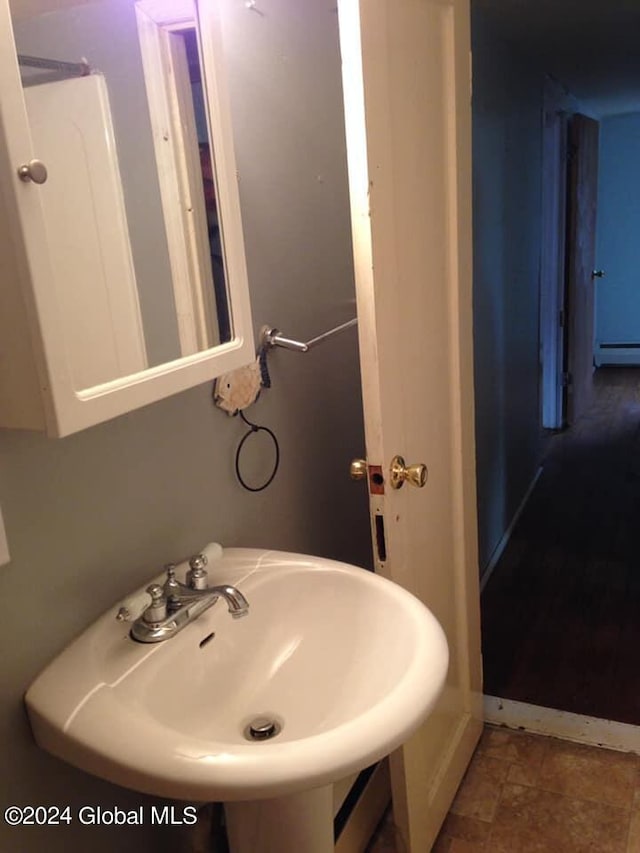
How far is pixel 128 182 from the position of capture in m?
0.95

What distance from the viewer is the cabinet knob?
2.35 ft

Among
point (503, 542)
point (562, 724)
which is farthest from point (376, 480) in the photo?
point (503, 542)

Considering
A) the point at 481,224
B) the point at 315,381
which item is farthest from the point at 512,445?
the point at 315,381

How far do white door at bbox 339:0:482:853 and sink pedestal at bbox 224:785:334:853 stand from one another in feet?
1.24

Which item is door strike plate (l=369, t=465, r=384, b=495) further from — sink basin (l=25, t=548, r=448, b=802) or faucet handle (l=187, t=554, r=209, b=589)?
faucet handle (l=187, t=554, r=209, b=589)

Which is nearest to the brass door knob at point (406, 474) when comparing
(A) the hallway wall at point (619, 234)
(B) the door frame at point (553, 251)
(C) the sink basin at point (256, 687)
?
(C) the sink basin at point (256, 687)

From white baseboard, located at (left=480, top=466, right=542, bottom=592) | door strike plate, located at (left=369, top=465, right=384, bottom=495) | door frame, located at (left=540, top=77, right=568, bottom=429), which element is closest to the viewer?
door strike plate, located at (left=369, top=465, right=384, bottom=495)

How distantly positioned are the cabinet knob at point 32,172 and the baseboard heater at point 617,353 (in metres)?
5.85

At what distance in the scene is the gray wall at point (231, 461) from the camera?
0.90 m

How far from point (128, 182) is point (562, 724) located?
176 cm

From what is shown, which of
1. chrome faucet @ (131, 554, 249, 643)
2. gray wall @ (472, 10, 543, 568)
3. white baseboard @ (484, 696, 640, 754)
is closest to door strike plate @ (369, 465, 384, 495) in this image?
chrome faucet @ (131, 554, 249, 643)

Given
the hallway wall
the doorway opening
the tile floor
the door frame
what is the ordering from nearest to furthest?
1. the tile floor
2. the doorway opening
3. the door frame
4. the hallway wall

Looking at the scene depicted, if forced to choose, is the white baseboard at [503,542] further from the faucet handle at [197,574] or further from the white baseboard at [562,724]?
the faucet handle at [197,574]

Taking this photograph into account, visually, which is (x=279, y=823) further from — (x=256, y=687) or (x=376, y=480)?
(x=376, y=480)
